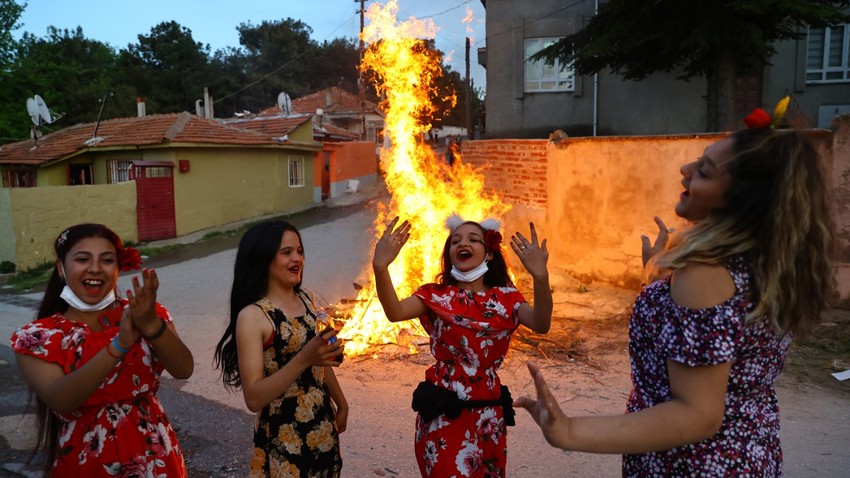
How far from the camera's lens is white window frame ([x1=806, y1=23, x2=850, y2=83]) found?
16.2 meters

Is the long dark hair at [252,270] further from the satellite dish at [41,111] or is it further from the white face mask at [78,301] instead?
the satellite dish at [41,111]

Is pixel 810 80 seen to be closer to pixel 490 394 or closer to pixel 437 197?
pixel 437 197

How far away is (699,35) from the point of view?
36.7ft

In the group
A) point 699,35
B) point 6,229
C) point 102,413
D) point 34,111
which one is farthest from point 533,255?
point 34,111

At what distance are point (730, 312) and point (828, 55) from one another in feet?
61.8

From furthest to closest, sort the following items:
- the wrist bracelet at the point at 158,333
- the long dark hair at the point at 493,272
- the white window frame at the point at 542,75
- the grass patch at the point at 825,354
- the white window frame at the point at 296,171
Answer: the white window frame at the point at 296,171 < the white window frame at the point at 542,75 < the grass patch at the point at 825,354 < the long dark hair at the point at 493,272 < the wrist bracelet at the point at 158,333

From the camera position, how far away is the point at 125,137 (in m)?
20.2

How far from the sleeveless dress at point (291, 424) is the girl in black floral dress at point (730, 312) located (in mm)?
1340

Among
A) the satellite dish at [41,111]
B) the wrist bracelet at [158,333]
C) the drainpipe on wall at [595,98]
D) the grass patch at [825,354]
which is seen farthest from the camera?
the satellite dish at [41,111]

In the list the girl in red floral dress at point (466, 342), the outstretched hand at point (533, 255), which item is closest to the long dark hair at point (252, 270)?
the girl in red floral dress at point (466, 342)

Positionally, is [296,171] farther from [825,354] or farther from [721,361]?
[721,361]

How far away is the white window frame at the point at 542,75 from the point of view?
18.3m

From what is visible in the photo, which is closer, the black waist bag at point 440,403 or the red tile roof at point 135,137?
the black waist bag at point 440,403

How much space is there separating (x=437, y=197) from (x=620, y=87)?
10542 millimetres
